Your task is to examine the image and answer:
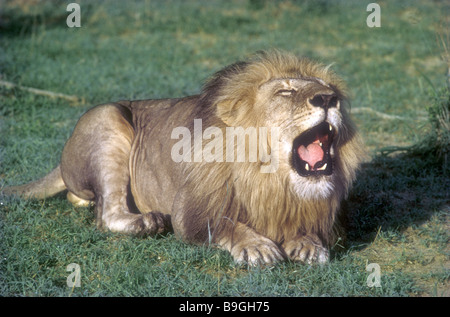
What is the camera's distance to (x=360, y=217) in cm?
423

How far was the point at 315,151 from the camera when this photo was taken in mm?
3398

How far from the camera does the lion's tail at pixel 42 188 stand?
4.39m

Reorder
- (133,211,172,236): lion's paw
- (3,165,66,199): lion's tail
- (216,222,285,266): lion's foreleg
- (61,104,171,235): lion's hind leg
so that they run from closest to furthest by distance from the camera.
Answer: (216,222,285,266): lion's foreleg, (133,211,172,236): lion's paw, (61,104,171,235): lion's hind leg, (3,165,66,199): lion's tail

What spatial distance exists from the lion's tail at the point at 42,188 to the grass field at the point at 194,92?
90 mm

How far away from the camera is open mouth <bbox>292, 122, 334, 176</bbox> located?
3320 millimetres

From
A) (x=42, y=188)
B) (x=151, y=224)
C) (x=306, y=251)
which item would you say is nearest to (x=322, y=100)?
(x=306, y=251)

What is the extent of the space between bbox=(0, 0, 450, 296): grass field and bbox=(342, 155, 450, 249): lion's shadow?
13 mm

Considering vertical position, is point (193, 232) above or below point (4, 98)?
below

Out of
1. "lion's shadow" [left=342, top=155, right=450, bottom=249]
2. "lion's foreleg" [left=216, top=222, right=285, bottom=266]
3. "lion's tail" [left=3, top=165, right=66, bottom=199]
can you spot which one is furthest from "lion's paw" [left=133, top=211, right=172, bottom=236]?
"lion's shadow" [left=342, top=155, right=450, bottom=249]

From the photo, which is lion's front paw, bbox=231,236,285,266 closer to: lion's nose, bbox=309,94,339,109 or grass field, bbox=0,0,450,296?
grass field, bbox=0,0,450,296

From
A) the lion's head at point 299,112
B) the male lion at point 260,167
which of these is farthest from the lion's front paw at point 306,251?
the lion's head at point 299,112
